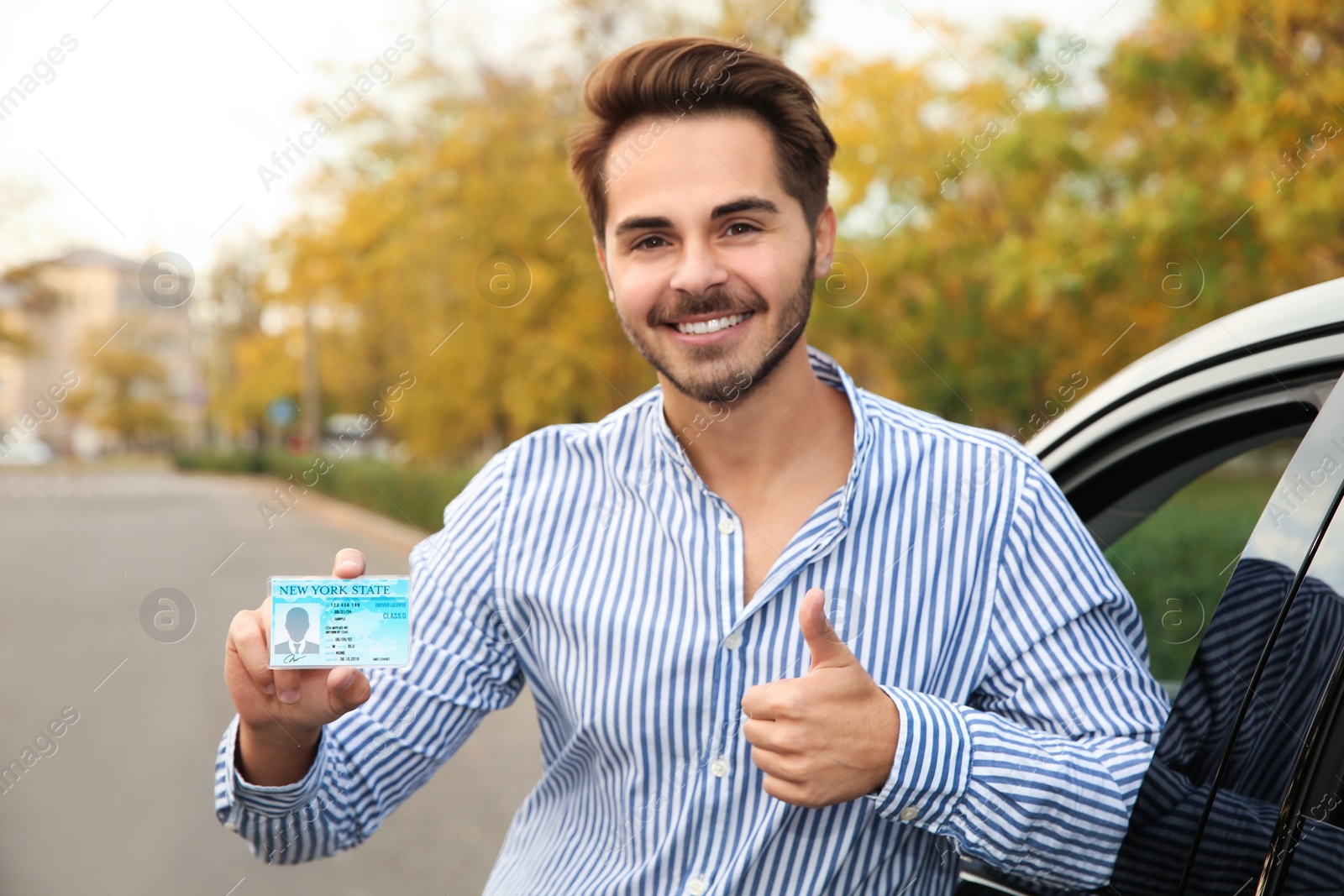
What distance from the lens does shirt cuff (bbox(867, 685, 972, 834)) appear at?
1.43m

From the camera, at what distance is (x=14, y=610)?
37.1 feet

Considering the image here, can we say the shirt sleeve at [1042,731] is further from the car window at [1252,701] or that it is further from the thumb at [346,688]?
the thumb at [346,688]

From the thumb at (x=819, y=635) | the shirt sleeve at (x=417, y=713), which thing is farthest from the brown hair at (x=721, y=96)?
the thumb at (x=819, y=635)

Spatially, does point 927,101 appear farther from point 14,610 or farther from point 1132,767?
point 14,610

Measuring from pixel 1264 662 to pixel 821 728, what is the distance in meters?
0.50

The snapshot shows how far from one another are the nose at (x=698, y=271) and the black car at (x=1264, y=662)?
2.25 feet

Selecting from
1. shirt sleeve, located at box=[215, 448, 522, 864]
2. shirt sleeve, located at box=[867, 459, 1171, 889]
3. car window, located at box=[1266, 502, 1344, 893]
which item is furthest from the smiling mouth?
car window, located at box=[1266, 502, 1344, 893]

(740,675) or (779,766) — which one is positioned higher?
(740,675)

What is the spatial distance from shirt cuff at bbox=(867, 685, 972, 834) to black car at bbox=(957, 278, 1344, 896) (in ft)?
0.70

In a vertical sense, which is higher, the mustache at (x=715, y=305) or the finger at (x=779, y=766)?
the mustache at (x=715, y=305)

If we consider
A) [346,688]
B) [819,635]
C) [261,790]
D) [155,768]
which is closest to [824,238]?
[819,635]

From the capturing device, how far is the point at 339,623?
4.85 feet

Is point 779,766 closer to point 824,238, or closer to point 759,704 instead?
point 759,704

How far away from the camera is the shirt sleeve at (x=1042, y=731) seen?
1455 mm
